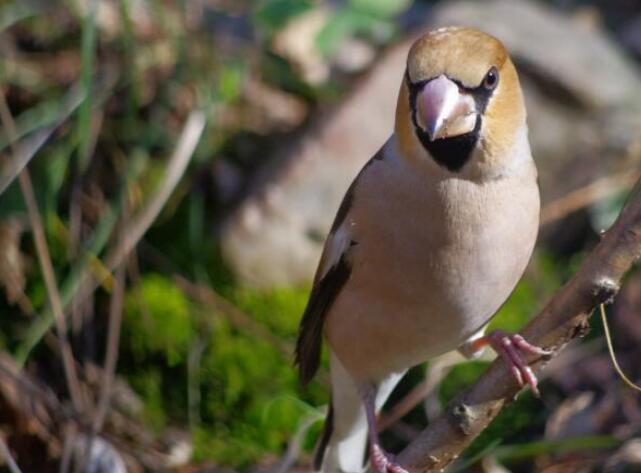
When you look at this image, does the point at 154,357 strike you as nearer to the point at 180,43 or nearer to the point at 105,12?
the point at 180,43

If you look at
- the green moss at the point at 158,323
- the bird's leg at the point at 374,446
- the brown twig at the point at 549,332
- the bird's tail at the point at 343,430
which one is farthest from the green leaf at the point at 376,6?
the brown twig at the point at 549,332

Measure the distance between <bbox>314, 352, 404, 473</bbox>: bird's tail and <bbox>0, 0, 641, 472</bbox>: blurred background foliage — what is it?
0.08 metres

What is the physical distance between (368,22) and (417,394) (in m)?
1.25

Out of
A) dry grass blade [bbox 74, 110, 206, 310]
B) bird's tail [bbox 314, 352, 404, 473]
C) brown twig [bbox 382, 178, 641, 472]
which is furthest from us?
dry grass blade [bbox 74, 110, 206, 310]

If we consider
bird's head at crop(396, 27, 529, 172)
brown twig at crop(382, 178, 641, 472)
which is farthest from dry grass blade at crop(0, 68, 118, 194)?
brown twig at crop(382, 178, 641, 472)

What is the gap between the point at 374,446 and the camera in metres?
2.98

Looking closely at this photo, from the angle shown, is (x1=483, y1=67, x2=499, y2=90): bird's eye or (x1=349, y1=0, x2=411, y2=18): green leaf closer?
(x1=483, y1=67, x2=499, y2=90): bird's eye

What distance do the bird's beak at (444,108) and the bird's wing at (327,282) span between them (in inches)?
12.7

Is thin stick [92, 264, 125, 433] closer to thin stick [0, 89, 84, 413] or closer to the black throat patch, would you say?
thin stick [0, 89, 84, 413]

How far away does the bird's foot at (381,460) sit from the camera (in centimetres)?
283

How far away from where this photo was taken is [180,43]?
4621mm

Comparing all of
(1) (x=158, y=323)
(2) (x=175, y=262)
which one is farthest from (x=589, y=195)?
(1) (x=158, y=323)

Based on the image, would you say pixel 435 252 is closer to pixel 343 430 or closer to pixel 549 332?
pixel 549 332

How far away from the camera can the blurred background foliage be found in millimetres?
3826
